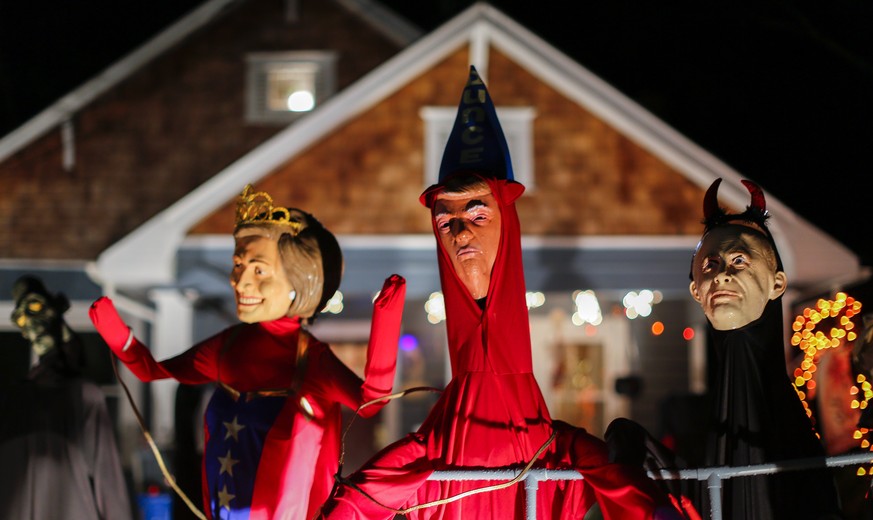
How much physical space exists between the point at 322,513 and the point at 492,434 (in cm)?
65

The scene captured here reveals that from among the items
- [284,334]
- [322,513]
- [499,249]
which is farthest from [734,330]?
[284,334]

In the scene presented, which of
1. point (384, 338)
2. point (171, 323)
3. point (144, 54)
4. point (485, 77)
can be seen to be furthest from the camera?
point (144, 54)

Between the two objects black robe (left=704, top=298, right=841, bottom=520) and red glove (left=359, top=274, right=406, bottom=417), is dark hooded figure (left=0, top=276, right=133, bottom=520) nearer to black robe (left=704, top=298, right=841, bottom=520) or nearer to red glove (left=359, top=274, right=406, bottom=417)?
red glove (left=359, top=274, right=406, bottom=417)

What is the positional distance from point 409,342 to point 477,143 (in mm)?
9814


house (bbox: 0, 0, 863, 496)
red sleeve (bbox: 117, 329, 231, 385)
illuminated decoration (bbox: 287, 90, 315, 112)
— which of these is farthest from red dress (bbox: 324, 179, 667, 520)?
illuminated decoration (bbox: 287, 90, 315, 112)

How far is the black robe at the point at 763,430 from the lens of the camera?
3.58 m

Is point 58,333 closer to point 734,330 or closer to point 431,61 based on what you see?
point 734,330

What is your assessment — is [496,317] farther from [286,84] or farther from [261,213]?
[286,84]

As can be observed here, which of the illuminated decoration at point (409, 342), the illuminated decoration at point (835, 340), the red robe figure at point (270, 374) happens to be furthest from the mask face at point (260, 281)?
the illuminated decoration at point (409, 342)

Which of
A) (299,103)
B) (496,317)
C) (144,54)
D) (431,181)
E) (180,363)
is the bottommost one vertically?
(180,363)

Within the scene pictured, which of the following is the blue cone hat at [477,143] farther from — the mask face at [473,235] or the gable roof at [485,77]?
the gable roof at [485,77]

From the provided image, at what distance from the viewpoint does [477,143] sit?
3.86 metres

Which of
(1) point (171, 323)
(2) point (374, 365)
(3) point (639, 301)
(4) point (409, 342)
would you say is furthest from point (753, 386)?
(4) point (409, 342)

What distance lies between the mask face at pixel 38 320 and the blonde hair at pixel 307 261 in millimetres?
1434
